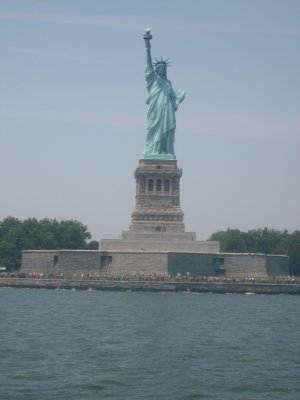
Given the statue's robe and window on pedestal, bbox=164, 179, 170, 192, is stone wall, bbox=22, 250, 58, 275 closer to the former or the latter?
window on pedestal, bbox=164, 179, 170, 192

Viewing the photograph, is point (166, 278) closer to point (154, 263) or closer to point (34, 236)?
point (154, 263)

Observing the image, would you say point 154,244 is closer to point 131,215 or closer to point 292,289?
point 131,215

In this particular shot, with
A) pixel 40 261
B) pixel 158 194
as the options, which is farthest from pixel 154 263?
pixel 40 261

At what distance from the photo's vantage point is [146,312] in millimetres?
47250

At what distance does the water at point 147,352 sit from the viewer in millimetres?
24047

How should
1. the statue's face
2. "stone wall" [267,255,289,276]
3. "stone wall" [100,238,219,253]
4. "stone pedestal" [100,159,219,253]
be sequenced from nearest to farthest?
"stone wall" [100,238,219,253], "stone pedestal" [100,159,219,253], "stone wall" [267,255,289,276], the statue's face

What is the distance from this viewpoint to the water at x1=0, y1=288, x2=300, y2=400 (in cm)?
2405

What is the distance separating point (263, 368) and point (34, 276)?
48.8 metres

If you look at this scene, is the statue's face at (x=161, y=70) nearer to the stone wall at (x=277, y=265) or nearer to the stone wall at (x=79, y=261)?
the stone wall at (x=79, y=261)

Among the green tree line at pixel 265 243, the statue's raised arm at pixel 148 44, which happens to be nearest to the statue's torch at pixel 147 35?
the statue's raised arm at pixel 148 44

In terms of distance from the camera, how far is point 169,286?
68.7m

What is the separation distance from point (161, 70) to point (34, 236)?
2225 centimetres

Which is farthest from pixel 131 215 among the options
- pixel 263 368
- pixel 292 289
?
pixel 263 368

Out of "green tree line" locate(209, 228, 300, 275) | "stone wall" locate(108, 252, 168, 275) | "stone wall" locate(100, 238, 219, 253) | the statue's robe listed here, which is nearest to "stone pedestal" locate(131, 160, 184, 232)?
the statue's robe
